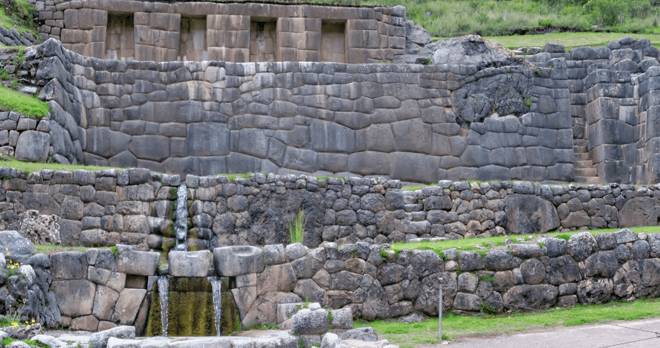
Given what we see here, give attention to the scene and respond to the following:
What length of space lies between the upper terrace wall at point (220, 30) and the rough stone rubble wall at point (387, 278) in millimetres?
8441

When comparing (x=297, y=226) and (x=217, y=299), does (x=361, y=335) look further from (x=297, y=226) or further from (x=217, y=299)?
(x=297, y=226)

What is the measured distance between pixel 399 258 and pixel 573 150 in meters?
7.75

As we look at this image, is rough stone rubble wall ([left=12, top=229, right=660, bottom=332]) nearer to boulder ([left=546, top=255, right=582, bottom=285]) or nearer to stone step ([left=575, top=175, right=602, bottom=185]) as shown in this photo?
boulder ([left=546, top=255, right=582, bottom=285])

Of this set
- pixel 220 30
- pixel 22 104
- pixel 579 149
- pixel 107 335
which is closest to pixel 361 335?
pixel 107 335

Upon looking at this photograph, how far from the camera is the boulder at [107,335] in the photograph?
7.30 metres

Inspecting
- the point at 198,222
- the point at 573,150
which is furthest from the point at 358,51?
the point at 198,222

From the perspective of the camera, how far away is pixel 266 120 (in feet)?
49.4

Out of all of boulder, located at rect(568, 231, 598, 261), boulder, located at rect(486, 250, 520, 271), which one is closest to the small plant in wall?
boulder, located at rect(486, 250, 520, 271)

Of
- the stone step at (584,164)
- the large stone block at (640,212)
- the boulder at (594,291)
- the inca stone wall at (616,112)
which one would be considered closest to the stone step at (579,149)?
the inca stone wall at (616,112)

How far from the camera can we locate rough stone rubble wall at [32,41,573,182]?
14719mm

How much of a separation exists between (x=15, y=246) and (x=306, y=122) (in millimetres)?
7419

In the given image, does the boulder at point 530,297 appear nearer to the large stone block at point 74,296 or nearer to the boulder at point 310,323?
the boulder at point 310,323

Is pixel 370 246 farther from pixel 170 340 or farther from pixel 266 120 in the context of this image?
pixel 266 120

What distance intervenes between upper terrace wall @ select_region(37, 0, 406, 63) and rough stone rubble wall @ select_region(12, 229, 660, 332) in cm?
844
